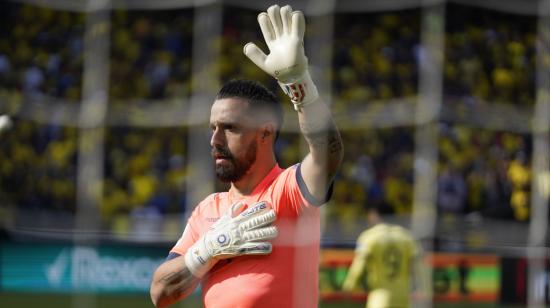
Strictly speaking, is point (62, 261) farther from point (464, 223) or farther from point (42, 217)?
point (464, 223)

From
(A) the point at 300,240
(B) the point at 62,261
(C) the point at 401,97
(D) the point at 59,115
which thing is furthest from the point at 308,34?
(A) the point at 300,240

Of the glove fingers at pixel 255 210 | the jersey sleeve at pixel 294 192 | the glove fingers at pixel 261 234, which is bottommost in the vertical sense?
the glove fingers at pixel 261 234

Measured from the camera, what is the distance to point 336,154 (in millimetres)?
2832

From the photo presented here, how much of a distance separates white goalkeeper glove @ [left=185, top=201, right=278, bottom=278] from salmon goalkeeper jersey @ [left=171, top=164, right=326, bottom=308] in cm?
4

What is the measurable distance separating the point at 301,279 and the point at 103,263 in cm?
536

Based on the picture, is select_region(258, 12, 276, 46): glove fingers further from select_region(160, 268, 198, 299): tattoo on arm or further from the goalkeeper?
select_region(160, 268, 198, 299): tattoo on arm

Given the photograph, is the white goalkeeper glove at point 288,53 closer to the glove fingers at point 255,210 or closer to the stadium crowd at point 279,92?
the glove fingers at point 255,210

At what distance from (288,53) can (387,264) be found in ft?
14.9

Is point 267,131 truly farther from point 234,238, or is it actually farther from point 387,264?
point 387,264

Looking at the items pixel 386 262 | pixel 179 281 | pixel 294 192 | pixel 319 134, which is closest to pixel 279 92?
pixel 386 262

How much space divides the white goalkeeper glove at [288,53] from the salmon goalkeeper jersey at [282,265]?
0.27 m

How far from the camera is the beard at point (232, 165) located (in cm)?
300

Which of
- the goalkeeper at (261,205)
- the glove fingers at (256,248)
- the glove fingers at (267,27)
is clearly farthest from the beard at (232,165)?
the glove fingers at (267,27)

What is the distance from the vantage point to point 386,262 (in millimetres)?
7035
